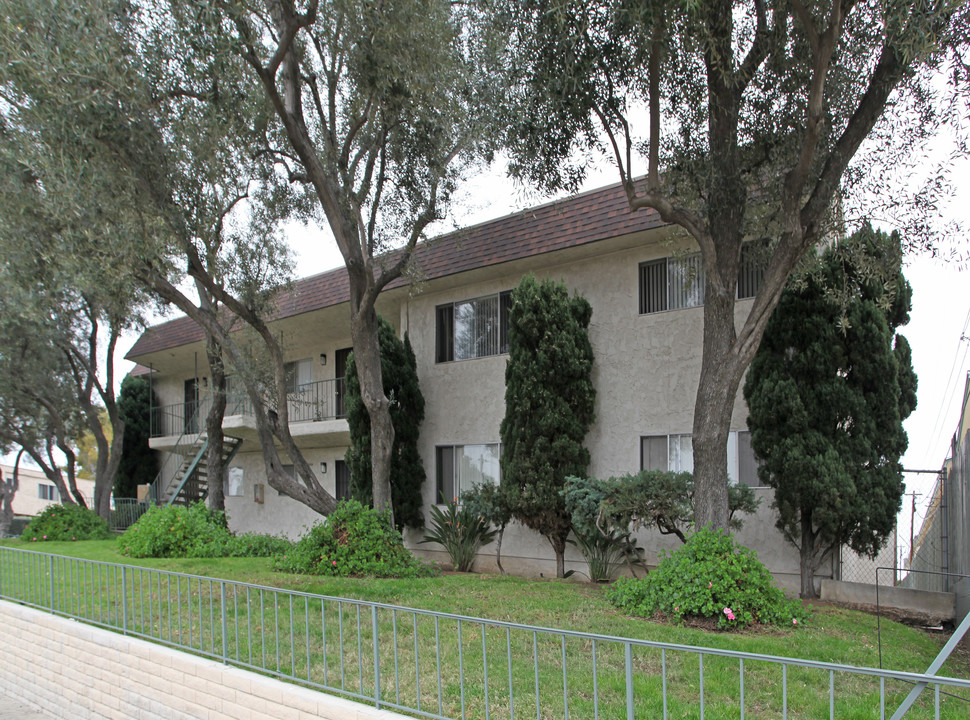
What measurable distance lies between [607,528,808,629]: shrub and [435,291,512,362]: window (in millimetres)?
7575

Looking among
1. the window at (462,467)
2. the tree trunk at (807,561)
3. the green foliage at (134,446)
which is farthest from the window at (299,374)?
the tree trunk at (807,561)

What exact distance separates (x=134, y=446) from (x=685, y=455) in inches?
867

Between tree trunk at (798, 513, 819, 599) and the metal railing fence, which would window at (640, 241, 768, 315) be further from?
the metal railing fence

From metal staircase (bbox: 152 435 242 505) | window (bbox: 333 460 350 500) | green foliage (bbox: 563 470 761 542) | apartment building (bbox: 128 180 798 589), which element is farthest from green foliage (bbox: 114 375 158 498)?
green foliage (bbox: 563 470 761 542)

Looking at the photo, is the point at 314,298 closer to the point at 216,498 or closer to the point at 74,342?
the point at 216,498

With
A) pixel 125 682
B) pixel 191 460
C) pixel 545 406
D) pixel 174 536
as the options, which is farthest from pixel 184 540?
pixel 191 460

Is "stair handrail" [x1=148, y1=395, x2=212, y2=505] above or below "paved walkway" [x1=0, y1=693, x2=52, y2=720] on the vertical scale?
above

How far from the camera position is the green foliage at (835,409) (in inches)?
428

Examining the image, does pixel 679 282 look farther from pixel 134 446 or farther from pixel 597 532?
pixel 134 446

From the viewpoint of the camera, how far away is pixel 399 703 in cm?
570

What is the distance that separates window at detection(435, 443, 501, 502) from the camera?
16281 mm

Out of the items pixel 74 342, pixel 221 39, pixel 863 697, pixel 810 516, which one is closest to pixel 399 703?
pixel 863 697

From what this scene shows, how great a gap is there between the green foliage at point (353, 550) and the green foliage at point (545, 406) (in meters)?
2.16

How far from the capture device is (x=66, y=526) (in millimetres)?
20703
